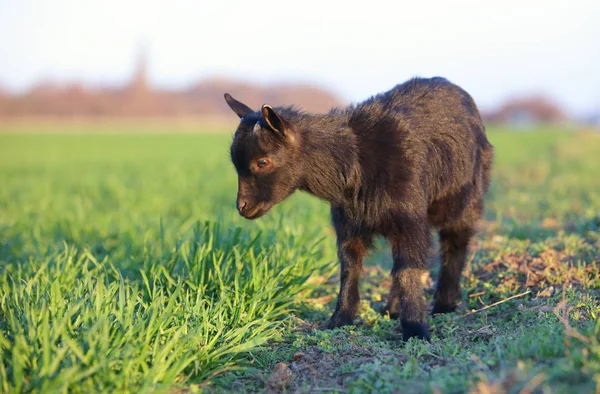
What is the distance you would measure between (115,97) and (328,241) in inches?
3324

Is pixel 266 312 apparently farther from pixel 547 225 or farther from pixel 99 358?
pixel 547 225

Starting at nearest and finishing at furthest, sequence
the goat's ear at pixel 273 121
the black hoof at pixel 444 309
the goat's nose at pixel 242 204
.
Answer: the goat's ear at pixel 273 121 → the goat's nose at pixel 242 204 → the black hoof at pixel 444 309

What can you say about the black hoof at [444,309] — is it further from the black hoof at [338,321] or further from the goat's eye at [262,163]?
the goat's eye at [262,163]

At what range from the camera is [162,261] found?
5.54m

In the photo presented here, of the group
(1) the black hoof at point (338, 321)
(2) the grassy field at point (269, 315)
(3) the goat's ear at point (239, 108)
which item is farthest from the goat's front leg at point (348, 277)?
(3) the goat's ear at point (239, 108)

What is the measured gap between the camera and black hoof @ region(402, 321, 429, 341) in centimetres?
455

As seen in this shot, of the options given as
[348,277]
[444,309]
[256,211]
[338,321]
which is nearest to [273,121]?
[256,211]

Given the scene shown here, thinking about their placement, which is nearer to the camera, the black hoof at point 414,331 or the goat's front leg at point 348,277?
the black hoof at point 414,331

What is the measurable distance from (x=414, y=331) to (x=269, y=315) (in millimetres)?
1202

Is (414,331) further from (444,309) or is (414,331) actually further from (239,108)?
(239,108)

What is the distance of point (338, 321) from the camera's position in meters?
4.99

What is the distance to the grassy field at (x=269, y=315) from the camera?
10.9ft

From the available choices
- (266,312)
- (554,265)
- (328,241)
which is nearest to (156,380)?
(266,312)

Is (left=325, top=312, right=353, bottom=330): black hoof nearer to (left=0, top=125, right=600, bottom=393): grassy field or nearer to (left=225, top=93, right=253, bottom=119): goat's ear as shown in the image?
(left=0, top=125, right=600, bottom=393): grassy field
